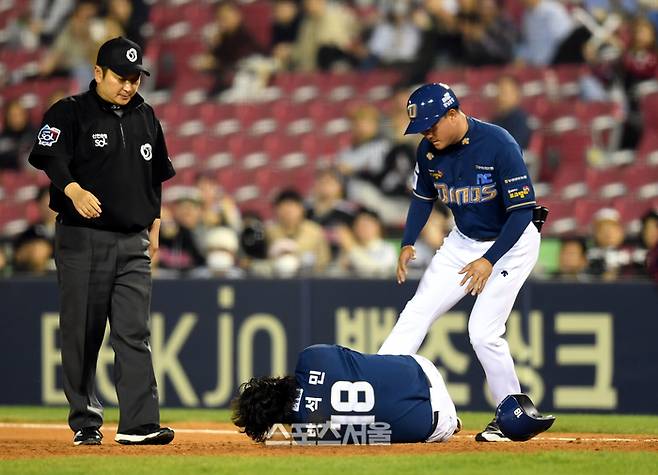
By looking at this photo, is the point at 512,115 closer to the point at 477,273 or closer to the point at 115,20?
the point at 115,20

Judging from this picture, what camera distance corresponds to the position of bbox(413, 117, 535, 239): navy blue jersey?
6883 millimetres

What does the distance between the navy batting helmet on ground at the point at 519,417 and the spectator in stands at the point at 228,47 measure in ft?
30.4

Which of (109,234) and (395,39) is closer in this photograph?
(109,234)

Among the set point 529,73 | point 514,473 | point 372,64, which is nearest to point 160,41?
point 372,64

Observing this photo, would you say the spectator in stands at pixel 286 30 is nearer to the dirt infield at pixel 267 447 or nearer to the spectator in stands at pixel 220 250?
the spectator in stands at pixel 220 250

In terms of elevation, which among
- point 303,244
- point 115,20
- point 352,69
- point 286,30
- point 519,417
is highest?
point 115,20

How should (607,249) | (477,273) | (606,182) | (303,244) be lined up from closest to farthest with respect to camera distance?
(477,273)
(607,249)
(303,244)
(606,182)

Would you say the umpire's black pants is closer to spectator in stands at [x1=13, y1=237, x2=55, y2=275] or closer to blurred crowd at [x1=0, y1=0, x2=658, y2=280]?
blurred crowd at [x1=0, y1=0, x2=658, y2=280]

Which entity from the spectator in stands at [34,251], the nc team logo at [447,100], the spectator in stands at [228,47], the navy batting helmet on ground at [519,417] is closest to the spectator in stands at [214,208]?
the spectator in stands at [34,251]

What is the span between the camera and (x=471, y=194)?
7.06 m

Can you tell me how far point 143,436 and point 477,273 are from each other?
194 cm

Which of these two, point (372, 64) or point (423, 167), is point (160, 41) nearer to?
point (372, 64)

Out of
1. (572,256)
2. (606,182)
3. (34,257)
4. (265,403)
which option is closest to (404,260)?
(265,403)

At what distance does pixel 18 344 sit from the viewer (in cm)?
1107
